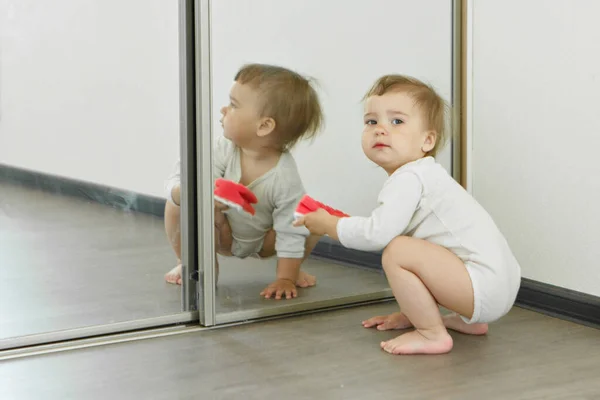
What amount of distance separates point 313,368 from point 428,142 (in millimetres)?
549

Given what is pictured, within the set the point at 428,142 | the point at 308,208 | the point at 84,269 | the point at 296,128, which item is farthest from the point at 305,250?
the point at 84,269

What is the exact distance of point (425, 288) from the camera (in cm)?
169

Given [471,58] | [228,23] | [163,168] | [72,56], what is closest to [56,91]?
[72,56]

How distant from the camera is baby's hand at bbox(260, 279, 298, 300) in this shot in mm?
1961

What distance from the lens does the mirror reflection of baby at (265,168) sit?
1.86 m

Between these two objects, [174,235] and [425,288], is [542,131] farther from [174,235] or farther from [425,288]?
[174,235]

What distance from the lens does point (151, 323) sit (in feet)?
6.07

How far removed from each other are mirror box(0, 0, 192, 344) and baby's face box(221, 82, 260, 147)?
11 cm

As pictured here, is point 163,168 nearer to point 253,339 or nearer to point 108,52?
point 108,52

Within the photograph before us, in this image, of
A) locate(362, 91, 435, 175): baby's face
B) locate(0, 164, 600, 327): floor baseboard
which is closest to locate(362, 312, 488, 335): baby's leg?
locate(0, 164, 600, 327): floor baseboard

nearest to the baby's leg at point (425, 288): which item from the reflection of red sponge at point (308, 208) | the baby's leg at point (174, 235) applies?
the reflection of red sponge at point (308, 208)

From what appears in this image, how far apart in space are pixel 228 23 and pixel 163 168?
334 mm

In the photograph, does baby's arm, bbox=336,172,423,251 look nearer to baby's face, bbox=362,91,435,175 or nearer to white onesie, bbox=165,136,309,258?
baby's face, bbox=362,91,435,175

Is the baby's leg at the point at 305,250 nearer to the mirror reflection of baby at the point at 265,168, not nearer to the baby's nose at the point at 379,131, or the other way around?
the mirror reflection of baby at the point at 265,168
